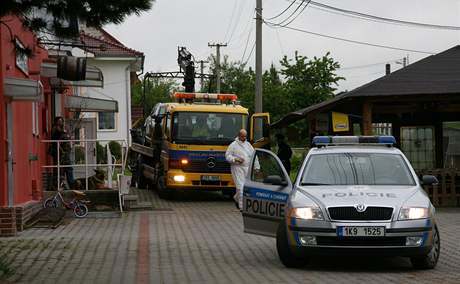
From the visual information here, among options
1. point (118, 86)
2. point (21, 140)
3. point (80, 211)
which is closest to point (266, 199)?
point (21, 140)

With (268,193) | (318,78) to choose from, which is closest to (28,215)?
(268,193)

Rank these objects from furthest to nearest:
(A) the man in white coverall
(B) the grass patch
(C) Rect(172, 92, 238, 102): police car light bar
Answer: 1. (C) Rect(172, 92, 238, 102): police car light bar
2. (A) the man in white coverall
3. (B) the grass patch

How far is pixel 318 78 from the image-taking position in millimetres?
44281

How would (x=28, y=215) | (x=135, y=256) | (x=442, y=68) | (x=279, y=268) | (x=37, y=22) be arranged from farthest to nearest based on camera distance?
(x=442, y=68) < (x=28, y=215) < (x=135, y=256) < (x=279, y=268) < (x=37, y=22)

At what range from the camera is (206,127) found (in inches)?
940

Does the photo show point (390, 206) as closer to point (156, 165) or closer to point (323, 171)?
point (323, 171)

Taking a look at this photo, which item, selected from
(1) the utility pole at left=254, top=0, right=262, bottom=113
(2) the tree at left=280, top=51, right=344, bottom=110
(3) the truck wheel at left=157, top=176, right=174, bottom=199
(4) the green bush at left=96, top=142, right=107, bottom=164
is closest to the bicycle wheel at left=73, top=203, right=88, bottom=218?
(3) the truck wheel at left=157, top=176, right=174, bottom=199

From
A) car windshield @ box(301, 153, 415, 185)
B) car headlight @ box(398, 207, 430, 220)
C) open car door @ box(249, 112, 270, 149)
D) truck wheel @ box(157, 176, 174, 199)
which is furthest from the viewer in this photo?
truck wheel @ box(157, 176, 174, 199)

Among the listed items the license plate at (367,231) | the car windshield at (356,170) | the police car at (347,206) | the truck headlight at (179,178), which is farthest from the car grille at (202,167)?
the license plate at (367,231)

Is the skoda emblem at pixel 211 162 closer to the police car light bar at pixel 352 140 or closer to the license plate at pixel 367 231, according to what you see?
the police car light bar at pixel 352 140

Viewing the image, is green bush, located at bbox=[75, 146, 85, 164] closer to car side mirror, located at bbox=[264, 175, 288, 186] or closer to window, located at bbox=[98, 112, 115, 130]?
car side mirror, located at bbox=[264, 175, 288, 186]

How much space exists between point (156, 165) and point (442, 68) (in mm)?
8861

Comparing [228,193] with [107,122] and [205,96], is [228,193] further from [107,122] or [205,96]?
[107,122]

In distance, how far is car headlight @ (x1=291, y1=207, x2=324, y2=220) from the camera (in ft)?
35.6
